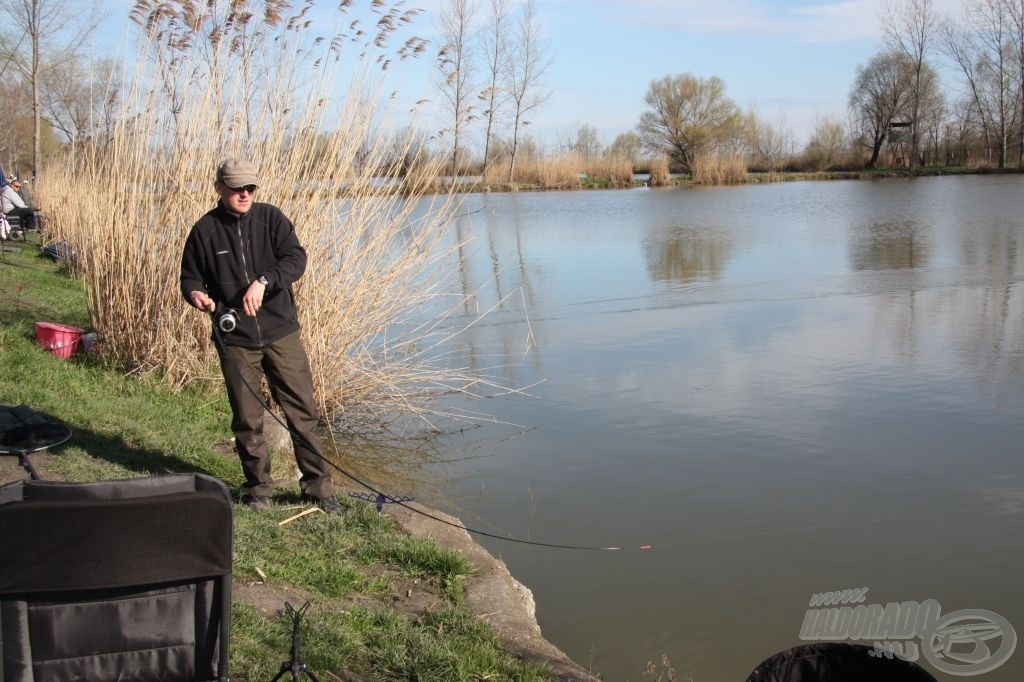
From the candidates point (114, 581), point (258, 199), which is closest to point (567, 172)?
point (258, 199)

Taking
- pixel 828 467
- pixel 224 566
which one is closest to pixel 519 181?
pixel 828 467

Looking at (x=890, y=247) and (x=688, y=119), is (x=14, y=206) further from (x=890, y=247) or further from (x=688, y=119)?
(x=688, y=119)

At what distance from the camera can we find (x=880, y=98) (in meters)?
52.2

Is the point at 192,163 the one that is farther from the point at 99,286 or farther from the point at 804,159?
the point at 804,159

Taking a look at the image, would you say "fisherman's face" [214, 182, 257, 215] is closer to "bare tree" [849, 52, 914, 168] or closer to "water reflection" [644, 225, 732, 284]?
"water reflection" [644, 225, 732, 284]

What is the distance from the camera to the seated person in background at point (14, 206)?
15971 millimetres

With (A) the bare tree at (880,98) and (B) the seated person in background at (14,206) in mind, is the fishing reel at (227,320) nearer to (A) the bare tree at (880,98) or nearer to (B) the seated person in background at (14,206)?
(B) the seated person in background at (14,206)

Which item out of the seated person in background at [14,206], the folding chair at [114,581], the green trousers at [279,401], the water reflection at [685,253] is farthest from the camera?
the seated person in background at [14,206]

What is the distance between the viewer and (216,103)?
705 centimetres

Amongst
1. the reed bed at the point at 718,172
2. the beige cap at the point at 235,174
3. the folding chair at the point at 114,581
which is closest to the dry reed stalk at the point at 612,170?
the reed bed at the point at 718,172

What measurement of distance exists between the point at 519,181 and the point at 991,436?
1349 inches

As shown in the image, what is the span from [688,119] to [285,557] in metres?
49.8

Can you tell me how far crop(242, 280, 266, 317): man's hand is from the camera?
457 cm

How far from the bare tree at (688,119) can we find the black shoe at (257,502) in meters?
47.2
